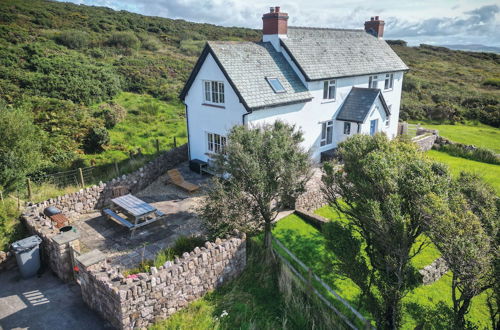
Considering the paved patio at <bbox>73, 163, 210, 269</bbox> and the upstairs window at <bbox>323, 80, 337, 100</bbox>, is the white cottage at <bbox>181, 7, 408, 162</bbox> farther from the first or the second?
the paved patio at <bbox>73, 163, 210, 269</bbox>

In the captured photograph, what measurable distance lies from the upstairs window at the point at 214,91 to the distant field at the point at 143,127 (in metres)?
7.91

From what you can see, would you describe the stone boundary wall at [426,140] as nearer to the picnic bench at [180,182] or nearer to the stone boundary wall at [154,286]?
the picnic bench at [180,182]

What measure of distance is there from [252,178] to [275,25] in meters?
14.7

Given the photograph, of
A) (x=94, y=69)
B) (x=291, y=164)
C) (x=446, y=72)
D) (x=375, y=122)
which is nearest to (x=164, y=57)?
(x=94, y=69)

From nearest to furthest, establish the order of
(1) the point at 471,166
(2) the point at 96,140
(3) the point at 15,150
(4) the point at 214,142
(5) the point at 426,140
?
(3) the point at 15,150, (4) the point at 214,142, (2) the point at 96,140, (1) the point at 471,166, (5) the point at 426,140

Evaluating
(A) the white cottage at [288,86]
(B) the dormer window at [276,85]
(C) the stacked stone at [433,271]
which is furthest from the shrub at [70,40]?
(C) the stacked stone at [433,271]

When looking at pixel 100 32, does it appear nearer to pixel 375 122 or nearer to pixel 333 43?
pixel 333 43

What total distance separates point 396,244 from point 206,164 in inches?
580

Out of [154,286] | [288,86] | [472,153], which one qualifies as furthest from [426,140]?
[154,286]

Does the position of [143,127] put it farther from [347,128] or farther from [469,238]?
[469,238]

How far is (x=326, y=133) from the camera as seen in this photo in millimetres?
24734

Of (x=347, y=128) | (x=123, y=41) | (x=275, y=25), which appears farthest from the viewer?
(x=123, y=41)

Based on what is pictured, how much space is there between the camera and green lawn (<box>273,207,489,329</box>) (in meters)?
11.3

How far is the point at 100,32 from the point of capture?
204ft
